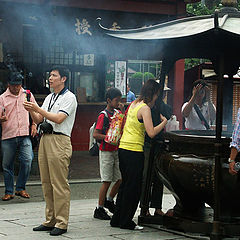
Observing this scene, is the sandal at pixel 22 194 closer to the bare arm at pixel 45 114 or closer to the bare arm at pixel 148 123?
the bare arm at pixel 45 114

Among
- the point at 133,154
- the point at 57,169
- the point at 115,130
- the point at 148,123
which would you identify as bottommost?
the point at 57,169

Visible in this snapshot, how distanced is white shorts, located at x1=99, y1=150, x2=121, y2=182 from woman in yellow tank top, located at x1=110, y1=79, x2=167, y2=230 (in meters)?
0.71

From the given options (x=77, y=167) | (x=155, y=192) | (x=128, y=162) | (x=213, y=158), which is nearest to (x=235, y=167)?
(x=213, y=158)

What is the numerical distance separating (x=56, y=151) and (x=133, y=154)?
91cm

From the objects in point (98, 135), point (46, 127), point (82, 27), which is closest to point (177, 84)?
point (82, 27)

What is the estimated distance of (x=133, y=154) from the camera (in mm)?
7215

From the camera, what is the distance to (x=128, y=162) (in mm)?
7219

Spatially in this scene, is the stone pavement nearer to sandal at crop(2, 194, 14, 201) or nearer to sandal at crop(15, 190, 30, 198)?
sandal at crop(2, 194, 14, 201)

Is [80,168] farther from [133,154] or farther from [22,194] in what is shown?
[133,154]

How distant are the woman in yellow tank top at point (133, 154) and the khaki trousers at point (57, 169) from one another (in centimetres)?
68

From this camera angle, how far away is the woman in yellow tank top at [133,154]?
722cm

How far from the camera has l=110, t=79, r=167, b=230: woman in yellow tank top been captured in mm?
7219

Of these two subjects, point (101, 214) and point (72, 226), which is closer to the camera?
point (72, 226)

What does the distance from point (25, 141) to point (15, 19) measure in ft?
16.8
